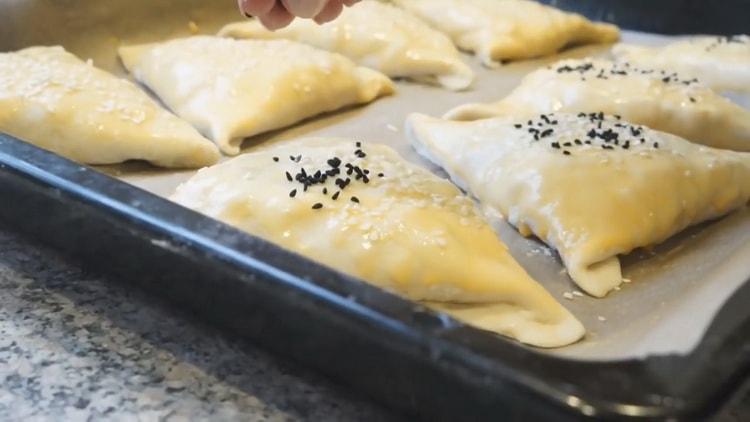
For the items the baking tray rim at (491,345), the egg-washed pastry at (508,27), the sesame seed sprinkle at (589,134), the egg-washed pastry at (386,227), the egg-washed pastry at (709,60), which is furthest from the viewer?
the egg-washed pastry at (508,27)

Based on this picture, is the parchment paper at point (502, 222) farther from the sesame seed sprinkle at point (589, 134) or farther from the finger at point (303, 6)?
the finger at point (303, 6)

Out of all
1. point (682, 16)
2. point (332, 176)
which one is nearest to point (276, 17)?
point (332, 176)

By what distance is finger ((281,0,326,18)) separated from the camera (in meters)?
1.01

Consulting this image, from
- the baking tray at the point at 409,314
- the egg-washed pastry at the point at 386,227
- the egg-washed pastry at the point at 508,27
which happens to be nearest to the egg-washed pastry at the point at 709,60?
the egg-washed pastry at the point at 508,27

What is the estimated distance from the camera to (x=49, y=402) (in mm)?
771

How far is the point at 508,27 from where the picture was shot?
1.83 meters

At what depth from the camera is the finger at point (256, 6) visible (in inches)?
39.4

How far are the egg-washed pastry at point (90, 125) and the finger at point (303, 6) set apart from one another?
0.34m

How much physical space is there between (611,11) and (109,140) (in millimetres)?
1203

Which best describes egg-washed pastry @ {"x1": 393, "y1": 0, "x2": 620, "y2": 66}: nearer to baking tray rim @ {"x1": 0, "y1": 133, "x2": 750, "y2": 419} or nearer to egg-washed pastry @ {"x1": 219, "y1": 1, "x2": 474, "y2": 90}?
egg-washed pastry @ {"x1": 219, "y1": 1, "x2": 474, "y2": 90}

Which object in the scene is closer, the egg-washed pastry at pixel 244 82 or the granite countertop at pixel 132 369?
the granite countertop at pixel 132 369

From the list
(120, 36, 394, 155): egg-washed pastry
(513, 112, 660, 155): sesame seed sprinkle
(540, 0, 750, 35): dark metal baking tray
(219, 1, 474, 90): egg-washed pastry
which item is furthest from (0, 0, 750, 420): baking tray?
(540, 0, 750, 35): dark metal baking tray

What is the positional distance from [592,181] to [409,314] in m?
0.54

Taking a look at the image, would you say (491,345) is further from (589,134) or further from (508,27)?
(508,27)
